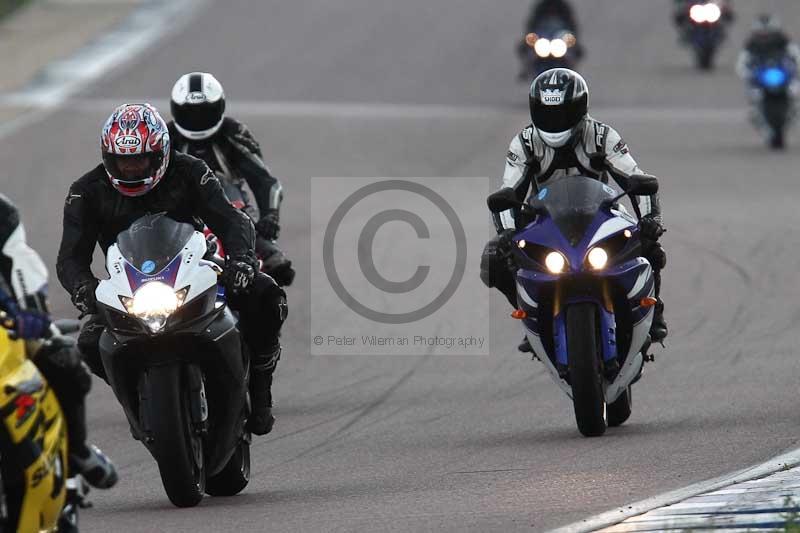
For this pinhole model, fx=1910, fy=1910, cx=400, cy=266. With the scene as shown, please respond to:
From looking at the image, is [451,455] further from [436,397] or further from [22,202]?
[22,202]

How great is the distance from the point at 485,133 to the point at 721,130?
13.1ft

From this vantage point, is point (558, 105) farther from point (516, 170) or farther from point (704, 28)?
point (704, 28)

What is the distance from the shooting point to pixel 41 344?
22.9 ft

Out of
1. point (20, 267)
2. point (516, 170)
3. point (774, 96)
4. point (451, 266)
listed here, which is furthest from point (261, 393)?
point (774, 96)

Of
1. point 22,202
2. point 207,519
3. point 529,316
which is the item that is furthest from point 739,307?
point 22,202

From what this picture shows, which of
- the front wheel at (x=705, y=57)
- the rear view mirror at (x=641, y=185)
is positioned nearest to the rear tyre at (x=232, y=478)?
the rear view mirror at (x=641, y=185)

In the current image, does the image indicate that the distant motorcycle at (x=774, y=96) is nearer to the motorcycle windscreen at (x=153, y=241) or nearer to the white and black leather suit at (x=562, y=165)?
the white and black leather suit at (x=562, y=165)

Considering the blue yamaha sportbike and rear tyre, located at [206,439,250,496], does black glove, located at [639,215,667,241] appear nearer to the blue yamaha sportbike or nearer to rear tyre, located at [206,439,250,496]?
the blue yamaha sportbike

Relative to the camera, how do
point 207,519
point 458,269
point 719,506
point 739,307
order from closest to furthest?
1. point 719,506
2. point 207,519
3. point 739,307
4. point 458,269

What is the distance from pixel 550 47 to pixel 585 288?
2130 cm

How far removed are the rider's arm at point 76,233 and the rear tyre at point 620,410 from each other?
3.34m

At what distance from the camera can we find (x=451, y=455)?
10.1m


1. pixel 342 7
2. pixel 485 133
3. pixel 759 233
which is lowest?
pixel 759 233

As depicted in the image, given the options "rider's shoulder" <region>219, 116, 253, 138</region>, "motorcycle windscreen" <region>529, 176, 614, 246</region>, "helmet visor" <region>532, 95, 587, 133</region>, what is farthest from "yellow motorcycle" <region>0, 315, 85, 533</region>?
"rider's shoulder" <region>219, 116, 253, 138</region>
